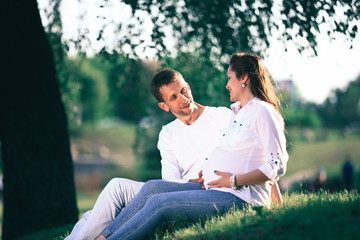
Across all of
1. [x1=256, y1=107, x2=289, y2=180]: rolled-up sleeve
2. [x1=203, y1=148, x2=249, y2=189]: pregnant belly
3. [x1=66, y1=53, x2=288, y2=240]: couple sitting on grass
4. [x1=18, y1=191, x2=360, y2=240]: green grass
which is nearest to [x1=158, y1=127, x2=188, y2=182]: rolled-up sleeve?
[x1=66, y1=53, x2=288, y2=240]: couple sitting on grass

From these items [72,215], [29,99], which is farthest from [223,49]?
[72,215]

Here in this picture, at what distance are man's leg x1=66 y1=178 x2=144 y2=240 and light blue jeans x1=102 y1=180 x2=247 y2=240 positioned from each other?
5.2 inches

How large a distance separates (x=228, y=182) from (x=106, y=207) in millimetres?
1263

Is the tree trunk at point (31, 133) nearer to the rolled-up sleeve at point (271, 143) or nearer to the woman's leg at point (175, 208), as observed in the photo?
the woman's leg at point (175, 208)

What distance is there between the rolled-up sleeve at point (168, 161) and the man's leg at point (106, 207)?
402 mm

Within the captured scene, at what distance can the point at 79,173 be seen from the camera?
36906mm

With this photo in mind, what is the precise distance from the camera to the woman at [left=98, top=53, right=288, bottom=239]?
12.0ft

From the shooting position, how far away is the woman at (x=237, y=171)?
364cm

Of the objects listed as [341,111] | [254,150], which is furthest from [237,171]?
[341,111]

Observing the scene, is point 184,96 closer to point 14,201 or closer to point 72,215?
point 72,215

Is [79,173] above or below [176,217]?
below

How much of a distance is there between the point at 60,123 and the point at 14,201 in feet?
5.38

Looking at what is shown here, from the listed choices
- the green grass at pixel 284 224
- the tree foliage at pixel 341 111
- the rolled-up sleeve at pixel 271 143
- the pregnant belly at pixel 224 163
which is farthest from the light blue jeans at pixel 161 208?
the tree foliage at pixel 341 111

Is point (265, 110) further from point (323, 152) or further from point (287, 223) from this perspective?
point (323, 152)
